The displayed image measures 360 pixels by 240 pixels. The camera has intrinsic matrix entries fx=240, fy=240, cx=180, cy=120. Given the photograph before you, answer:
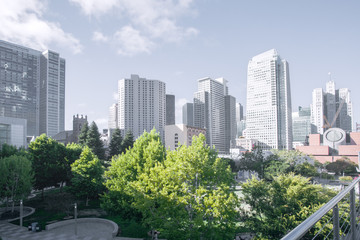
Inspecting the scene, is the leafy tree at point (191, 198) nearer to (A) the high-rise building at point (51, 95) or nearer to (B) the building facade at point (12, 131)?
(B) the building facade at point (12, 131)

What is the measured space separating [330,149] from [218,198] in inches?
3433

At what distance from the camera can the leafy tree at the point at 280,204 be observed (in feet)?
45.1

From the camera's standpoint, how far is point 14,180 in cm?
2452

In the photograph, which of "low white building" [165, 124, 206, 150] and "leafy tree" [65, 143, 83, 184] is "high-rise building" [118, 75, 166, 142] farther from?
"leafy tree" [65, 143, 83, 184]

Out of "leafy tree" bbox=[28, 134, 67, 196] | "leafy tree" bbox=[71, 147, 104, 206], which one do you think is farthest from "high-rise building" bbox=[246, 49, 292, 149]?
"leafy tree" bbox=[71, 147, 104, 206]

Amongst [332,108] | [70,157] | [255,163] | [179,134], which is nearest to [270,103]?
[332,108]

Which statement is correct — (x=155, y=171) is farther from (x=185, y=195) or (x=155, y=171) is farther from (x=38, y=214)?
(x=38, y=214)

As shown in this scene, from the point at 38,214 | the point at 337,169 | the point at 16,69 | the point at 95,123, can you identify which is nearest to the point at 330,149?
the point at 337,169

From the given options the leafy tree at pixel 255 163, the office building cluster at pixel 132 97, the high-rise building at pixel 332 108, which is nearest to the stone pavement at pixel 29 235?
the leafy tree at pixel 255 163

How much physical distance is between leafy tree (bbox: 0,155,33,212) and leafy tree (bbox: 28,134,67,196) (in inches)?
212

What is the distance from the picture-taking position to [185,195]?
13.6 meters

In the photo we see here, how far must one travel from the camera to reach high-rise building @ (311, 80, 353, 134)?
18962cm

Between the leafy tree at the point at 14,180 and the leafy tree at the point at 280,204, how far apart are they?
22569mm

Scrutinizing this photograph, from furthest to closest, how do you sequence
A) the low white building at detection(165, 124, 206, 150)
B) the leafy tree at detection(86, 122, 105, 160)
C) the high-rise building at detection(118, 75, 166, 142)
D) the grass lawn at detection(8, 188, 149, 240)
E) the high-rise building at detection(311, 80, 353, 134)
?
the high-rise building at detection(311, 80, 353, 134), the high-rise building at detection(118, 75, 166, 142), the low white building at detection(165, 124, 206, 150), the leafy tree at detection(86, 122, 105, 160), the grass lawn at detection(8, 188, 149, 240)
